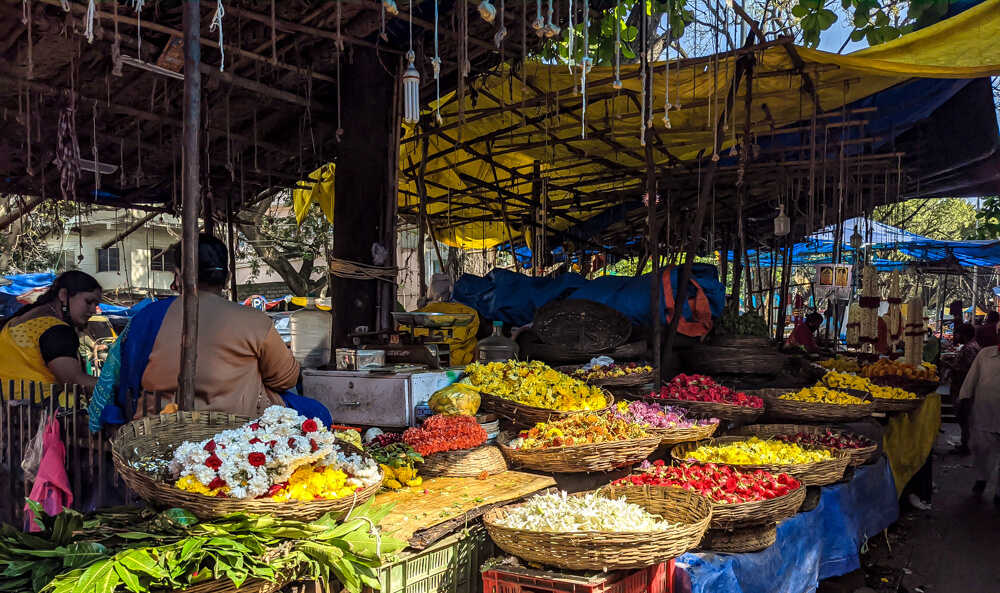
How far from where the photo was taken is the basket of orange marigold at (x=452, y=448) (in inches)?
149

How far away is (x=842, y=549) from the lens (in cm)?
477

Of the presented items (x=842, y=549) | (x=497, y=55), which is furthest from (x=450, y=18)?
(x=842, y=549)

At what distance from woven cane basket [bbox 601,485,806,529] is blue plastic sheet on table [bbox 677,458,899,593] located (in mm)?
178

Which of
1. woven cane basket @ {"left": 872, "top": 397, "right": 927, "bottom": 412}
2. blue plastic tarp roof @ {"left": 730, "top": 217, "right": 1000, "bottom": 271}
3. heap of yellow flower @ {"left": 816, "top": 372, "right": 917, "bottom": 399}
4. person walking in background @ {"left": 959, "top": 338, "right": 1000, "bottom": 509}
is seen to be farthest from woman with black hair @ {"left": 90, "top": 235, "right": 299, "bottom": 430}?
blue plastic tarp roof @ {"left": 730, "top": 217, "right": 1000, "bottom": 271}

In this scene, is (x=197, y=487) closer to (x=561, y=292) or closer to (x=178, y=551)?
(x=178, y=551)

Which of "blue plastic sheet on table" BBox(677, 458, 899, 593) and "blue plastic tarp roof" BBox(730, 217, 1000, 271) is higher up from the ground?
"blue plastic tarp roof" BBox(730, 217, 1000, 271)

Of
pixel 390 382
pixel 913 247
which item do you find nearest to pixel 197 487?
pixel 390 382

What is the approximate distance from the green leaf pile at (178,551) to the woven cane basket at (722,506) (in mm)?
1583

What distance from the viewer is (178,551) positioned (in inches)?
82.2

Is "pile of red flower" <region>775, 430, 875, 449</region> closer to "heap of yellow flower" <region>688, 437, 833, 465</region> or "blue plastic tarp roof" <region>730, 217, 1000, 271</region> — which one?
"heap of yellow flower" <region>688, 437, 833, 465</region>

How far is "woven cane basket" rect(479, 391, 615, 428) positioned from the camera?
14.8 ft

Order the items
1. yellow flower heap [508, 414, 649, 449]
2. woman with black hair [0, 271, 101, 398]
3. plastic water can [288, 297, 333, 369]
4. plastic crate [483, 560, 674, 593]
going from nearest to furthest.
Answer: plastic crate [483, 560, 674, 593] → yellow flower heap [508, 414, 649, 449] → woman with black hair [0, 271, 101, 398] → plastic water can [288, 297, 333, 369]

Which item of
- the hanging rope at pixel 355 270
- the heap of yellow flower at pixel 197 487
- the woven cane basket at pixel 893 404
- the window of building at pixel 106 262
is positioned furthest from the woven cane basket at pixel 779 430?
the window of building at pixel 106 262

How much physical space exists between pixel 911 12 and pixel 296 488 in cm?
598
